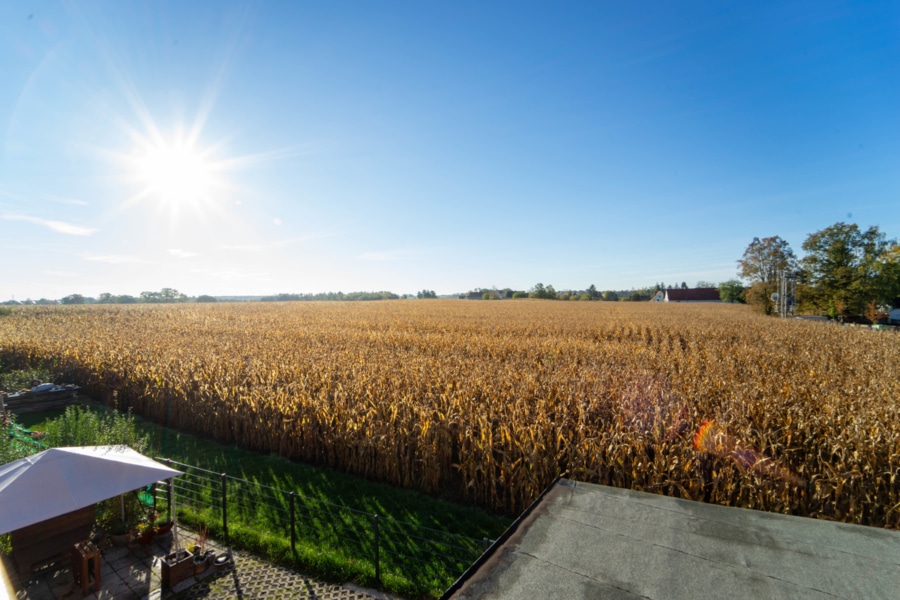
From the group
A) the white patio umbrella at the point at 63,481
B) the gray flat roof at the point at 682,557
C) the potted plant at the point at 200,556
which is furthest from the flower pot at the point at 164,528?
the gray flat roof at the point at 682,557

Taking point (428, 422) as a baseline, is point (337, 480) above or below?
below

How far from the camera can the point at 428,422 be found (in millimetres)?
8141

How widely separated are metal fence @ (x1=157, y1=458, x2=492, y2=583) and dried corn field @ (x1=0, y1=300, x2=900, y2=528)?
1.33 meters

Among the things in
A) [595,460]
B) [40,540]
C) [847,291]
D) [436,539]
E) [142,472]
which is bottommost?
[436,539]

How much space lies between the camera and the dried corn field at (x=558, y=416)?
653cm

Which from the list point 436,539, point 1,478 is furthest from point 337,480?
point 1,478

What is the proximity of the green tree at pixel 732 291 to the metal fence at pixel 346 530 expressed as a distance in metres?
118

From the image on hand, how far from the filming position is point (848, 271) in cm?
5247

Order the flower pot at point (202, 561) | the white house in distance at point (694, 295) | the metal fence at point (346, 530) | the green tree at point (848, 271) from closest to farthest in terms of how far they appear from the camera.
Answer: the flower pot at point (202, 561)
the metal fence at point (346, 530)
the green tree at point (848, 271)
the white house in distance at point (694, 295)

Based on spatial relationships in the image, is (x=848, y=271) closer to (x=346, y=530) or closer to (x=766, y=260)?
(x=766, y=260)

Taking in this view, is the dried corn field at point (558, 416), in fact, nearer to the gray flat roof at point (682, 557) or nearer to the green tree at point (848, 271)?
the gray flat roof at point (682, 557)

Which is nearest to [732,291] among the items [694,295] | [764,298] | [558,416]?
[694,295]

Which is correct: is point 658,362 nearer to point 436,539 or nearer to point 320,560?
point 436,539

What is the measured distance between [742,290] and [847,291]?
172 feet
